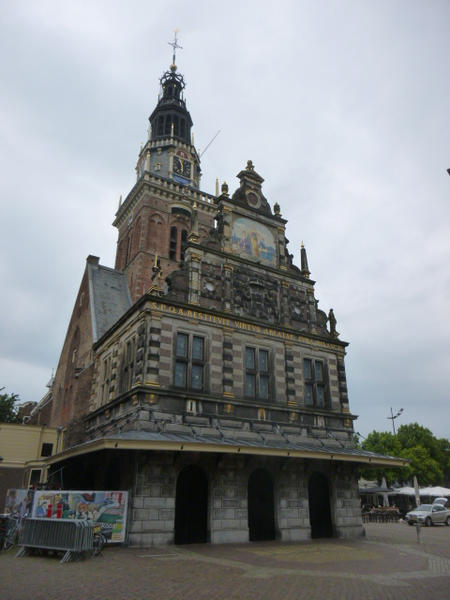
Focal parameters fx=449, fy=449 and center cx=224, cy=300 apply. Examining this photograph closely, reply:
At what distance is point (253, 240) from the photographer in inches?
944

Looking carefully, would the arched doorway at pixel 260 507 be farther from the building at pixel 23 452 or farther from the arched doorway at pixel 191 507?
the building at pixel 23 452

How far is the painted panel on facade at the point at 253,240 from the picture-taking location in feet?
76.6

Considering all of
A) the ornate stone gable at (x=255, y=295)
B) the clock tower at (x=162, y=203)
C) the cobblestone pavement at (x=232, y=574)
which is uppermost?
the clock tower at (x=162, y=203)

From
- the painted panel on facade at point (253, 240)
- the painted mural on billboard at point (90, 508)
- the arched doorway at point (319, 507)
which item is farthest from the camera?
the painted panel on facade at point (253, 240)

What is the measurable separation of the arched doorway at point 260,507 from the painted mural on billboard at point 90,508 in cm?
567

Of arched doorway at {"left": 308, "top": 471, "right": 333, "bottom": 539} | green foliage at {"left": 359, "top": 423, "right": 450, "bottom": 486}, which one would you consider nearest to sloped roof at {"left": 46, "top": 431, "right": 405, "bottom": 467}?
arched doorway at {"left": 308, "top": 471, "right": 333, "bottom": 539}

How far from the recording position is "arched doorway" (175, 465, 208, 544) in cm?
1655

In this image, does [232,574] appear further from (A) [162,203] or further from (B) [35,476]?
(A) [162,203]

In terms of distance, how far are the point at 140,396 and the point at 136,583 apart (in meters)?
8.07

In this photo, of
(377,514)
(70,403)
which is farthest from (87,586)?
(377,514)

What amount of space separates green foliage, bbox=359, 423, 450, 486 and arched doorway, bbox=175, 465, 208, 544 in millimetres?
37133

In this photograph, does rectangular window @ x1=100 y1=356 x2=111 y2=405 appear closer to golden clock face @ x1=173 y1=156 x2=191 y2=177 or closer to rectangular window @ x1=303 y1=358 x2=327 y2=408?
rectangular window @ x1=303 y1=358 x2=327 y2=408

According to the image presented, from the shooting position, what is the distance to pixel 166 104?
47.4 m

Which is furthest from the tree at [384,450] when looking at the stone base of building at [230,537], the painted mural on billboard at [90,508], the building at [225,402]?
the painted mural on billboard at [90,508]
